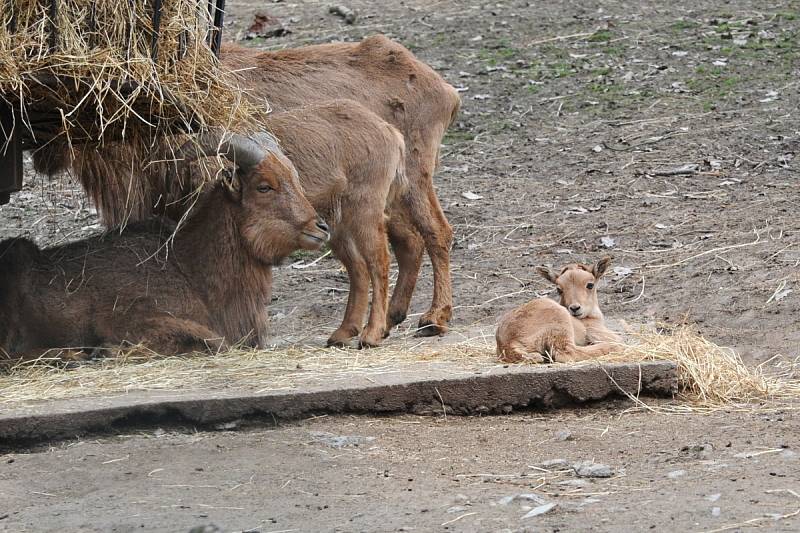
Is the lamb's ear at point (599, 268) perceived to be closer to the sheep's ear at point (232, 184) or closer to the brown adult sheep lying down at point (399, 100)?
the brown adult sheep lying down at point (399, 100)

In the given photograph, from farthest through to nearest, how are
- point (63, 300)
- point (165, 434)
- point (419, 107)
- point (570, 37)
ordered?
point (570, 37), point (419, 107), point (63, 300), point (165, 434)

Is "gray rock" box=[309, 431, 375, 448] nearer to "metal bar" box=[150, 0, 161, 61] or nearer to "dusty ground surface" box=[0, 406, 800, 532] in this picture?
"dusty ground surface" box=[0, 406, 800, 532]

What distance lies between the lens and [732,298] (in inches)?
349

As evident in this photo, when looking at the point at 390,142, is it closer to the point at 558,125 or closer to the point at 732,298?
the point at 732,298

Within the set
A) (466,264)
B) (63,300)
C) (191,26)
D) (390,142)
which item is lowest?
(466,264)

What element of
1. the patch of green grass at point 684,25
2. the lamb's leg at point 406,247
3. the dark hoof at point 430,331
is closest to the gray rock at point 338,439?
the dark hoof at point 430,331

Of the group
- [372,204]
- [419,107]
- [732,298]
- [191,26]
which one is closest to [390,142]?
[372,204]

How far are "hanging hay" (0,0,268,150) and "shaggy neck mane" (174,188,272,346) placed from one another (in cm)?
122

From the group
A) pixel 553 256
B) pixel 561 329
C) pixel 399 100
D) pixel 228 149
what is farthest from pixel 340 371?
pixel 553 256

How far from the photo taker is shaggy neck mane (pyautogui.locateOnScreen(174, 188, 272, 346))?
821 centimetres

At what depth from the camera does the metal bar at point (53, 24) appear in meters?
6.41

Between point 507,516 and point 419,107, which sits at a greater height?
point 419,107

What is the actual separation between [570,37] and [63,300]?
381 inches

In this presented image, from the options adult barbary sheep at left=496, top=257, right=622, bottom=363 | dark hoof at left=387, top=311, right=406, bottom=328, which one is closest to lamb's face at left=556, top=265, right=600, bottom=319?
adult barbary sheep at left=496, top=257, right=622, bottom=363
